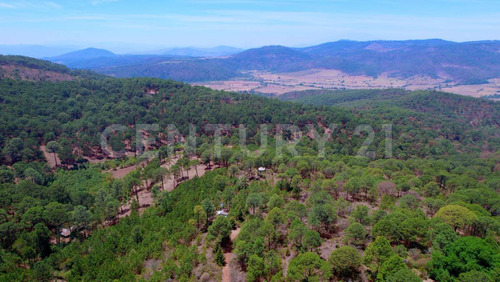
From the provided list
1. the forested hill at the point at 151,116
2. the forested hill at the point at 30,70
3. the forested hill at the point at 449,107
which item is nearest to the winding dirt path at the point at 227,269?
the forested hill at the point at 151,116

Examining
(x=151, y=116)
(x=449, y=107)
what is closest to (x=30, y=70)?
(x=151, y=116)

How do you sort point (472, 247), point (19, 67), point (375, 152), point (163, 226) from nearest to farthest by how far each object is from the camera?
point (472, 247)
point (163, 226)
point (375, 152)
point (19, 67)

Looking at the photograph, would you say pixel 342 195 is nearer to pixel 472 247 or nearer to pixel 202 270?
pixel 472 247

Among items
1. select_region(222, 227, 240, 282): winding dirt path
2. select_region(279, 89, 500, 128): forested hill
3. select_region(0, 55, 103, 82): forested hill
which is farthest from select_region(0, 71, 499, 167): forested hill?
select_region(222, 227, 240, 282): winding dirt path

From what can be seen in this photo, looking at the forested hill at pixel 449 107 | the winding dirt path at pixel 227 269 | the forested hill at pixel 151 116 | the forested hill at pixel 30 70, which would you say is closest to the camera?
the winding dirt path at pixel 227 269

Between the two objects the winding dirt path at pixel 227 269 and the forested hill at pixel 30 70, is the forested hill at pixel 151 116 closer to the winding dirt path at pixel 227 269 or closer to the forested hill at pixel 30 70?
the forested hill at pixel 30 70

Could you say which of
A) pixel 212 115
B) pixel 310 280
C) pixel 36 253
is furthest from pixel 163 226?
pixel 212 115

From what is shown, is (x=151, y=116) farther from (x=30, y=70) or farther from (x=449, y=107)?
(x=449, y=107)

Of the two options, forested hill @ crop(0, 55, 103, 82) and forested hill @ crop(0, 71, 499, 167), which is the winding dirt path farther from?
forested hill @ crop(0, 55, 103, 82)

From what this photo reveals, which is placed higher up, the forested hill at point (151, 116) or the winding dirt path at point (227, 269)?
the forested hill at point (151, 116)
